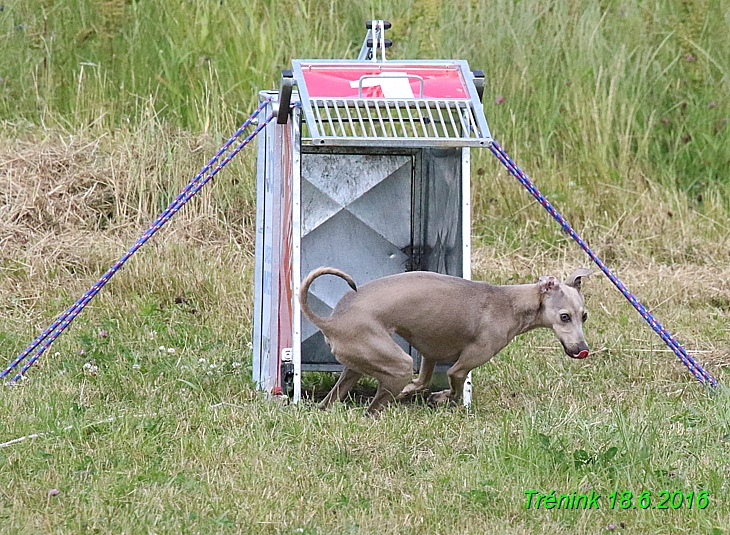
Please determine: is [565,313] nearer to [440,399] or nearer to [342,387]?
[440,399]

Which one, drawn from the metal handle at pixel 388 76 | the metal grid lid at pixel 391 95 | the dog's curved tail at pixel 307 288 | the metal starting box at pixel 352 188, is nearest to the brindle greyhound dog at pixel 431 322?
the dog's curved tail at pixel 307 288

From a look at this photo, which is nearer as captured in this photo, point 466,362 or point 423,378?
point 466,362

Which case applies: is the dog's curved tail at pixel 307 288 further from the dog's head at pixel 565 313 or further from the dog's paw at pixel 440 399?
the dog's head at pixel 565 313

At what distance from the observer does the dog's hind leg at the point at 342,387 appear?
5.08m

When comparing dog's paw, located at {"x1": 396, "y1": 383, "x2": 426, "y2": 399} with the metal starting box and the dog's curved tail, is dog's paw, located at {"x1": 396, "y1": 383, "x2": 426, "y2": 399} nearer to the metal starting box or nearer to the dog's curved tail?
the metal starting box

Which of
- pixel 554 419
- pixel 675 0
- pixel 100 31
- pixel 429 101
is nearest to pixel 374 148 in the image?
pixel 429 101

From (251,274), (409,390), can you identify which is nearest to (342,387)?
(409,390)

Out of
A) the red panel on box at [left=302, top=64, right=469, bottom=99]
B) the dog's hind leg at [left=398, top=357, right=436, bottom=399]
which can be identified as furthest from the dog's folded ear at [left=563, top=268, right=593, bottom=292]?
the red panel on box at [left=302, top=64, right=469, bottom=99]

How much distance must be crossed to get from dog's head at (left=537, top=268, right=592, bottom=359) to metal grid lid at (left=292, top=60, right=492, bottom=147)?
781 millimetres

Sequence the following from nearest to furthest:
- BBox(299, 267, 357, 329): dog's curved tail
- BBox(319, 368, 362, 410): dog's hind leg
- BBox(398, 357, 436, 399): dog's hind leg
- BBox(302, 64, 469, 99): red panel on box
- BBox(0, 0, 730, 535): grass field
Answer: BBox(0, 0, 730, 535): grass field
BBox(299, 267, 357, 329): dog's curved tail
BBox(302, 64, 469, 99): red panel on box
BBox(319, 368, 362, 410): dog's hind leg
BBox(398, 357, 436, 399): dog's hind leg

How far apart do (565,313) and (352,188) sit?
4.55ft

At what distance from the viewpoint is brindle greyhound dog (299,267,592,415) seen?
4.78 m

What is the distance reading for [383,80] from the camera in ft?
16.1

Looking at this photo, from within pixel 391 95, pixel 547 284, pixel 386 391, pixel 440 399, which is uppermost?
pixel 391 95
